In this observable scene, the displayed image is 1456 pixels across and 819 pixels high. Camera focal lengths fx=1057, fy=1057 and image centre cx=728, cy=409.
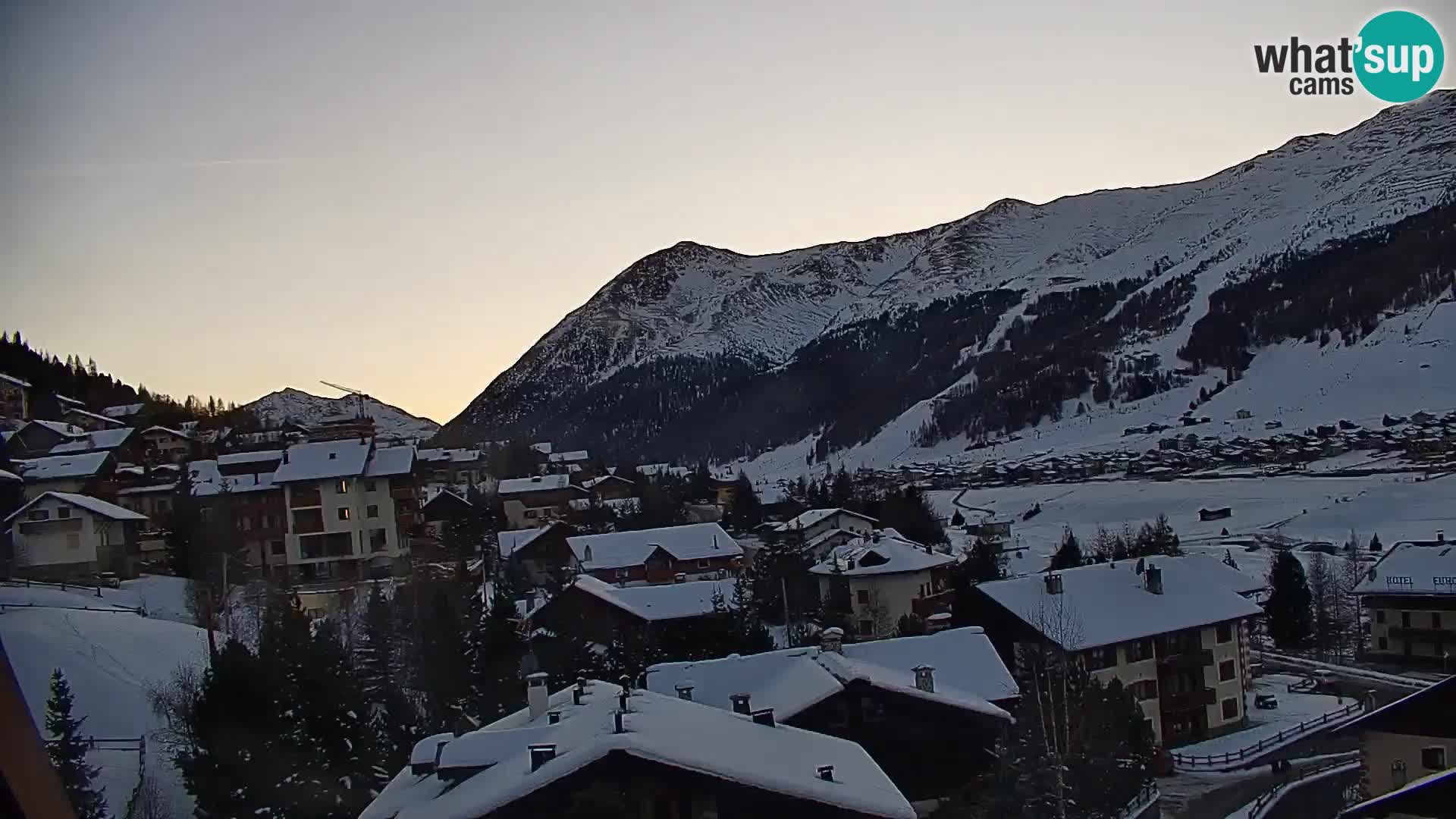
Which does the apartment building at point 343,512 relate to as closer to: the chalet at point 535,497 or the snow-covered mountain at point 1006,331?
the chalet at point 535,497

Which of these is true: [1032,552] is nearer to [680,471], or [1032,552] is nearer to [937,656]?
[937,656]

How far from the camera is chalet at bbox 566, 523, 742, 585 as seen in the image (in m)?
10.3

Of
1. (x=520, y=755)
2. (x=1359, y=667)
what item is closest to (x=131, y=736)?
(x=520, y=755)

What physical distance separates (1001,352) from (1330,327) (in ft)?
60.9

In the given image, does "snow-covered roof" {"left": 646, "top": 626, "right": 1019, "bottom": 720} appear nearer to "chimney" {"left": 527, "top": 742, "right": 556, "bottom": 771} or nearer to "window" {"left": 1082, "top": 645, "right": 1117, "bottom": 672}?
"window" {"left": 1082, "top": 645, "right": 1117, "bottom": 672}

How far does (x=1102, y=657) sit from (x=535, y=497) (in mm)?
9289

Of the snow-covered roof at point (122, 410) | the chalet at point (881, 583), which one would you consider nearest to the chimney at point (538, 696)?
the snow-covered roof at point (122, 410)

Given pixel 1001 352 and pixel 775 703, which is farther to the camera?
pixel 1001 352

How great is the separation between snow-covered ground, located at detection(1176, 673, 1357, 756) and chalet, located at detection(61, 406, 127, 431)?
665 cm

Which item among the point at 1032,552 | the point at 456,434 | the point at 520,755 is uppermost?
the point at 456,434

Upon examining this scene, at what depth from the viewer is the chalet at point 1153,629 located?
233 inches

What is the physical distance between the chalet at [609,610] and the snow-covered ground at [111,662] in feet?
7.34

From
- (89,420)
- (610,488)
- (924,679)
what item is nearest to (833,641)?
Answer: (924,679)

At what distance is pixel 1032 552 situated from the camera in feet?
33.6
